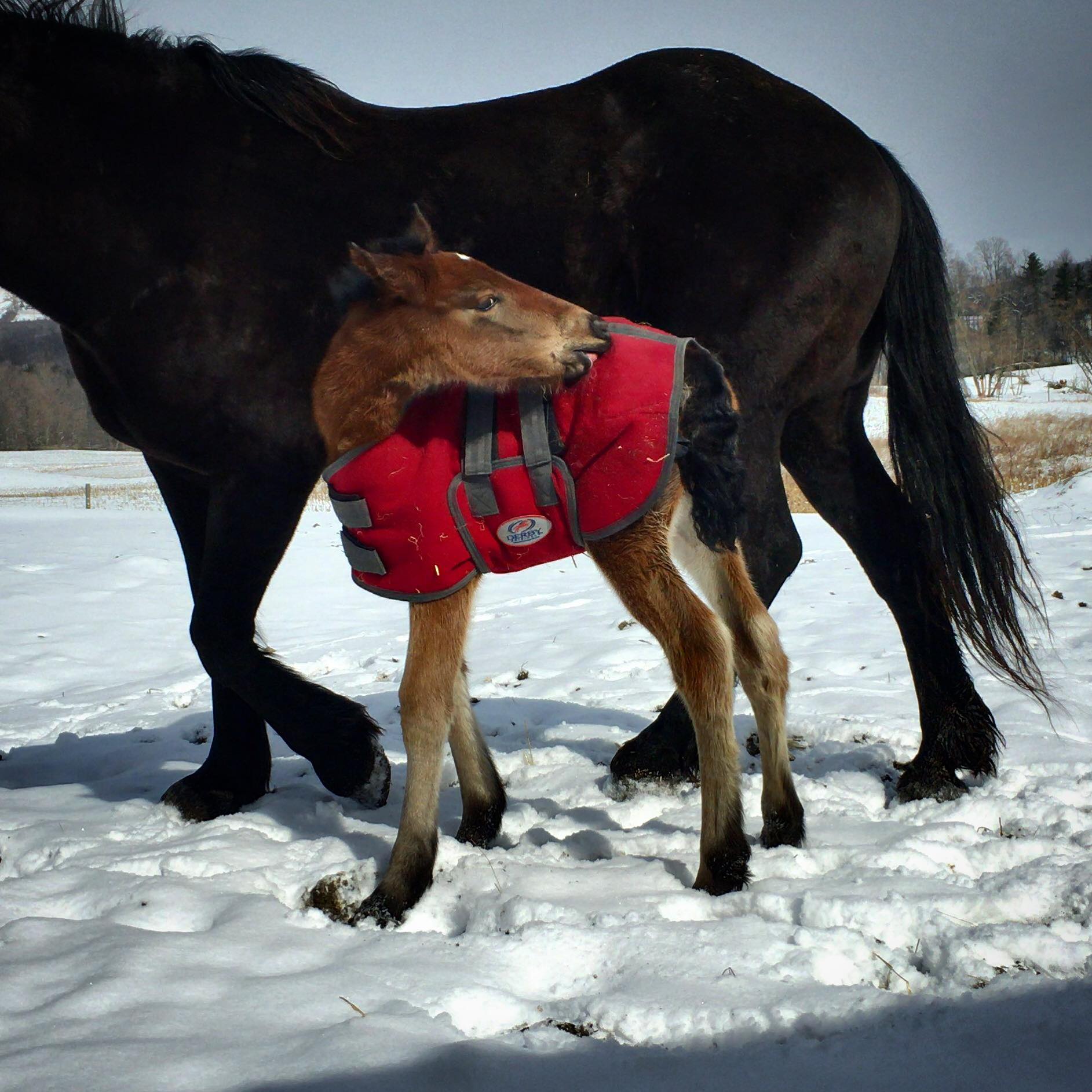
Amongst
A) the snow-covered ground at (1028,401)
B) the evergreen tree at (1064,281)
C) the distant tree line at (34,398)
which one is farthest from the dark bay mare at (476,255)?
the evergreen tree at (1064,281)

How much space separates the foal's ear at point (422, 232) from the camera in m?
2.38

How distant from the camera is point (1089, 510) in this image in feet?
32.0

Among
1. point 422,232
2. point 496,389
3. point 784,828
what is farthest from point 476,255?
point 784,828

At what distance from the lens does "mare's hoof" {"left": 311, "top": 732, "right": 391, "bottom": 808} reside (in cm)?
288

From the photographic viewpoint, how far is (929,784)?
3082 millimetres

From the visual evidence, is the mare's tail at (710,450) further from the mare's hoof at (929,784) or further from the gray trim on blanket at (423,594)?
the mare's hoof at (929,784)

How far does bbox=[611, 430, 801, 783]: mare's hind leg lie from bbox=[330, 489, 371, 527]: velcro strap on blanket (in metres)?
1.26

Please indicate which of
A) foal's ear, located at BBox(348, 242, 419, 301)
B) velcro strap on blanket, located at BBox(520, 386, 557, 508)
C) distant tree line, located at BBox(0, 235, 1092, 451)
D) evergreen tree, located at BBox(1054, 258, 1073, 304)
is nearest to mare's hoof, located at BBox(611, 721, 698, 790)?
velcro strap on blanket, located at BBox(520, 386, 557, 508)

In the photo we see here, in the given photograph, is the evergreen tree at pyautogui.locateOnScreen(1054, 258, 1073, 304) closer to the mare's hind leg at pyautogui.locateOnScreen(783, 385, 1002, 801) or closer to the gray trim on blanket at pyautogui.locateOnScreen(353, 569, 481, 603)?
the mare's hind leg at pyautogui.locateOnScreen(783, 385, 1002, 801)

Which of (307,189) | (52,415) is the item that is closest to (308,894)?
(307,189)

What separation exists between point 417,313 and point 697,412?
86 centimetres

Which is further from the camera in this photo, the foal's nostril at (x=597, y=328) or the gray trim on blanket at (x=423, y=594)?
the gray trim on blanket at (x=423, y=594)

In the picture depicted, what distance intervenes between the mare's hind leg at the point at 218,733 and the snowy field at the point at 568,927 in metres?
0.14

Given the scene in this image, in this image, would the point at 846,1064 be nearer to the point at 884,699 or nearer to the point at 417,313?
the point at 417,313
